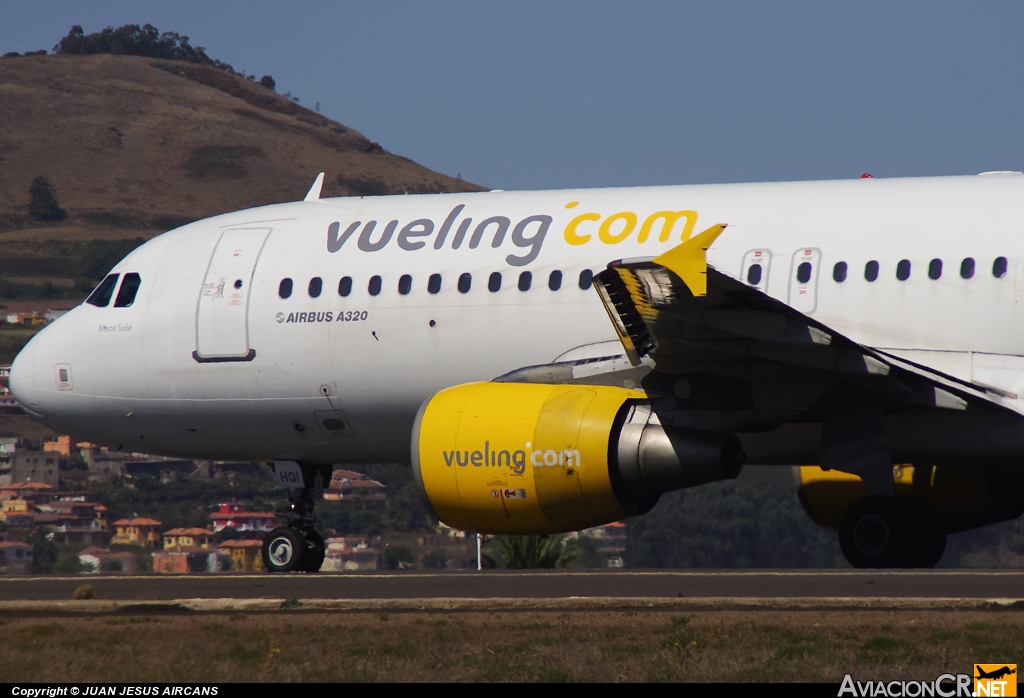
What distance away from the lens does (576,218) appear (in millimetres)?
16031

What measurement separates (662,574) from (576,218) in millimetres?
3949

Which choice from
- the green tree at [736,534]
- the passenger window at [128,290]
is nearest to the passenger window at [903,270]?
the passenger window at [128,290]

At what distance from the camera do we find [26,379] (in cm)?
1802

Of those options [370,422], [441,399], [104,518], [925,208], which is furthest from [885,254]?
[104,518]

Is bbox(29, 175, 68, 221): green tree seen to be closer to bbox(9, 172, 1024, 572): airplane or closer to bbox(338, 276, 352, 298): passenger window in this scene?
bbox(9, 172, 1024, 572): airplane

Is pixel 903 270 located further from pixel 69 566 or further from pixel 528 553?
pixel 69 566

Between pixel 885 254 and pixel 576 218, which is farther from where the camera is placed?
pixel 576 218

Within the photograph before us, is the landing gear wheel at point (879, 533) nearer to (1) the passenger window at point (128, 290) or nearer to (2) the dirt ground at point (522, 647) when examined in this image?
(2) the dirt ground at point (522, 647)

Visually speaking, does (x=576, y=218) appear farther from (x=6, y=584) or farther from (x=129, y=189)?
(x=129, y=189)

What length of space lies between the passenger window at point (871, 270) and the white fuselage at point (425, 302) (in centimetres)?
5

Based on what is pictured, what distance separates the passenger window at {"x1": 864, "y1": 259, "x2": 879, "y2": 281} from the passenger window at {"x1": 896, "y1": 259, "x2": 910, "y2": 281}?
202 mm

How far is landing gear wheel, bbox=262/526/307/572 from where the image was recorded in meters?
17.4

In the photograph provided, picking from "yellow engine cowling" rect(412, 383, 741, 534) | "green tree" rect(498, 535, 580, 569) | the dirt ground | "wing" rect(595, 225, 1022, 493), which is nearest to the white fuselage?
"wing" rect(595, 225, 1022, 493)

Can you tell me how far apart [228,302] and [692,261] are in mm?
7294
